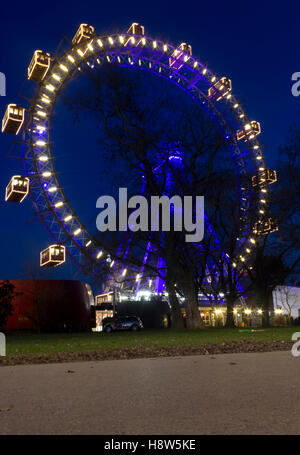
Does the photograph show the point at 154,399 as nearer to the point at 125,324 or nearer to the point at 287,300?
the point at 125,324

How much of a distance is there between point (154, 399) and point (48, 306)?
122 ft

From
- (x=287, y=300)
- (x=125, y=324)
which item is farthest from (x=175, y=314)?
(x=287, y=300)

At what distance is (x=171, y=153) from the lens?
27.8 m

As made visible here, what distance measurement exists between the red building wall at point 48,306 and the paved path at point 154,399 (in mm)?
32673

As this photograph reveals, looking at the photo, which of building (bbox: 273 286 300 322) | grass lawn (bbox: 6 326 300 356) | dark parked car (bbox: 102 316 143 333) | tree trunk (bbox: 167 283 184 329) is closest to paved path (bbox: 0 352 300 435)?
grass lawn (bbox: 6 326 300 356)

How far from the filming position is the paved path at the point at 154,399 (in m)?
Result: 4.03

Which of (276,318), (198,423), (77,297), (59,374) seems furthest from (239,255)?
(198,423)

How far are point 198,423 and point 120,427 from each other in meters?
0.64

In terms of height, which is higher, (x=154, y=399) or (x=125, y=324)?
(x=154, y=399)

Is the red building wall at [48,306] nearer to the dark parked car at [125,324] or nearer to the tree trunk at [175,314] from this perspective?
the dark parked car at [125,324]

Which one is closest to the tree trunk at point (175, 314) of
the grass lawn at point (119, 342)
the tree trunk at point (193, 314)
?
the tree trunk at point (193, 314)

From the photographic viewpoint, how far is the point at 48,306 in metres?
41.2

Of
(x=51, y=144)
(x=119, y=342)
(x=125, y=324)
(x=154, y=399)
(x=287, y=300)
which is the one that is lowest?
(x=125, y=324)
